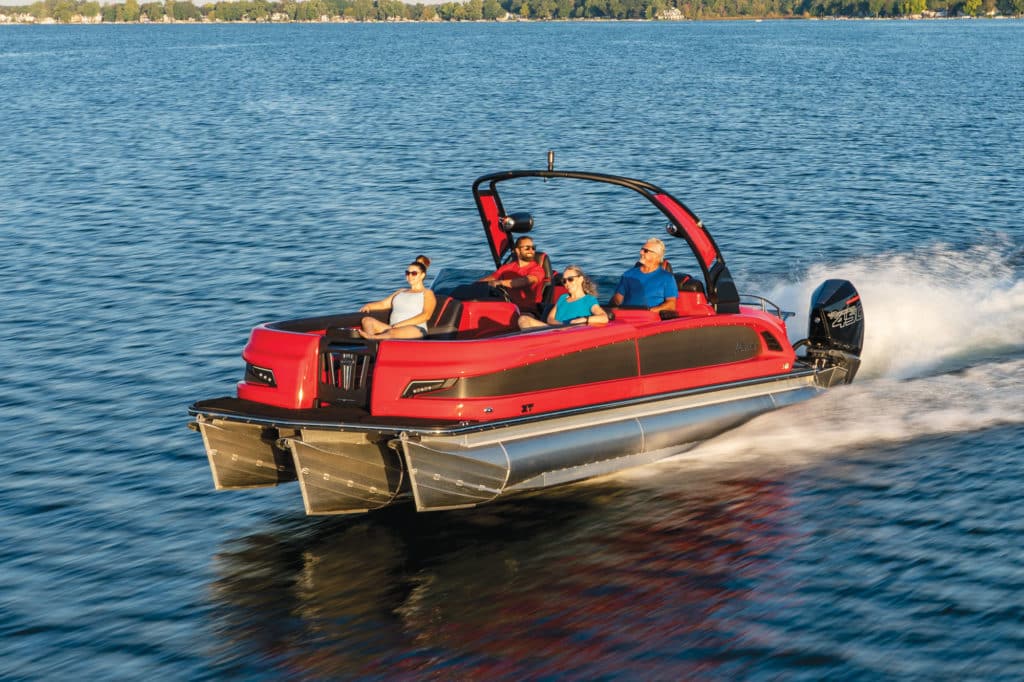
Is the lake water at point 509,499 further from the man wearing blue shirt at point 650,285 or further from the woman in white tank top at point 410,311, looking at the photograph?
the woman in white tank top at point 410,311

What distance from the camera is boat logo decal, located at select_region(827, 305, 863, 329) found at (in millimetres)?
12469

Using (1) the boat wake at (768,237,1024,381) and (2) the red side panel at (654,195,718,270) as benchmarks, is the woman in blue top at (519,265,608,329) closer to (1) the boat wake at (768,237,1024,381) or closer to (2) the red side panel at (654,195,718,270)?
(2) the red side panel at (654,195,718,270)

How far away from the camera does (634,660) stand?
7625mm

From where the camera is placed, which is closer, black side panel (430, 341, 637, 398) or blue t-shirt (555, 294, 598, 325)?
black side panel (430, 341, 637, 398)

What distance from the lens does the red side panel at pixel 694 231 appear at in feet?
36.2

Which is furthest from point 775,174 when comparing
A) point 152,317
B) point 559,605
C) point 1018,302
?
point 559,605

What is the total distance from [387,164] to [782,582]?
968 inches

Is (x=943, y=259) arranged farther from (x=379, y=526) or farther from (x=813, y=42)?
(x=813, y=42)

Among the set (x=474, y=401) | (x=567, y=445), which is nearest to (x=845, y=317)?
(x=567, y=445)

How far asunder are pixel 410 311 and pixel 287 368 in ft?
4.08

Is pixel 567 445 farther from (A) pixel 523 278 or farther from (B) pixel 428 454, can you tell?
(A) pixel 523 278

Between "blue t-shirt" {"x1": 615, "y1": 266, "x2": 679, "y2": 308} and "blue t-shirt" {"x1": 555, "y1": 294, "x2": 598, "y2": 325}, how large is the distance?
86 centimetres

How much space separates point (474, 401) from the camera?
9328mm

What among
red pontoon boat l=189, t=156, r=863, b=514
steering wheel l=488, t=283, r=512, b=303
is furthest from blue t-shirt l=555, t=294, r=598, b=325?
steering wheel l=488, t=283, r=512, b=303
